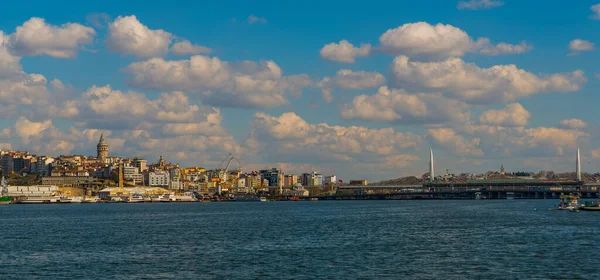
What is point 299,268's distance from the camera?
48.8 metres

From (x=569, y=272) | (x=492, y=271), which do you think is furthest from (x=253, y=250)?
(x=569, y=272)

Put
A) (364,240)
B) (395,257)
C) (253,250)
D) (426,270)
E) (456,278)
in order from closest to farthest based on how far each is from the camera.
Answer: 1. (456,278)
2. (426,270)
3. (395,257)
4. (253,250)
5. (364,240)

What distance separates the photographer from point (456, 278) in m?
43.7

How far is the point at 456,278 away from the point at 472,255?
11.9m

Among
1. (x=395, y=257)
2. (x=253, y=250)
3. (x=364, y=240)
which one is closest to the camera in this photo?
(x=395, y=257)

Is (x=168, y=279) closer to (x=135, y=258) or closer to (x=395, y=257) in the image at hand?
(x=135, y=258)

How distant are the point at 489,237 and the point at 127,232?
39.5m

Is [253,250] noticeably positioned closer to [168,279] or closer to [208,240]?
[208,240]

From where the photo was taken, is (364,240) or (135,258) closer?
(135,258)

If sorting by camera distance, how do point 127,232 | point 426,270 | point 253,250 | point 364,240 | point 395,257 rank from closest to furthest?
point 426,270 → point 395,257 → point 253,250 → point 364,240 → point 127,232

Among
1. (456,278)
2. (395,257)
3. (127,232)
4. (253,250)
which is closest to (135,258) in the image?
(253,250)

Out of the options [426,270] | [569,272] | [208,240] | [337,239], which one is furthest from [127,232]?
[569,272]

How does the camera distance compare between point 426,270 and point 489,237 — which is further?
point 489,237

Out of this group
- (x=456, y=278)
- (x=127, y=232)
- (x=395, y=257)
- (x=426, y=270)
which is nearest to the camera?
(x=456, y=278)
